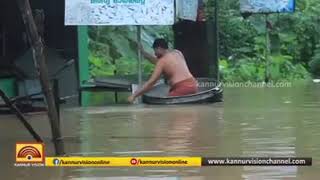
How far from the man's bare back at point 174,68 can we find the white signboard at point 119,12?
2.04 feet

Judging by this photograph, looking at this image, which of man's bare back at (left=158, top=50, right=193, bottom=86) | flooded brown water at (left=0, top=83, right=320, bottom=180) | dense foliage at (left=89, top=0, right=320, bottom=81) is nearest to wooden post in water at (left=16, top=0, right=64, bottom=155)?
flooded brown water at (left=0, top=83, right=320, bottom=180)

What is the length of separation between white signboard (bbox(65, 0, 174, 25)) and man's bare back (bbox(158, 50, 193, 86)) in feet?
2.04

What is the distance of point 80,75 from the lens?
13.9m

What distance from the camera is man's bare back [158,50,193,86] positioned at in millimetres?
12891

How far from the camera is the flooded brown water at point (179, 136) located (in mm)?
6238

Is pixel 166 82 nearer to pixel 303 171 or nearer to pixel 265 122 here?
pixel 265 122

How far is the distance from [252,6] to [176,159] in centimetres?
1660

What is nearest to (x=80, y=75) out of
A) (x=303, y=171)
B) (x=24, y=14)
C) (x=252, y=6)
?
(x=24, y=14)

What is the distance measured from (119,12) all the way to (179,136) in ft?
16.0

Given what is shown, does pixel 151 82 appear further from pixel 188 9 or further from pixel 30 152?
pixel 30 152

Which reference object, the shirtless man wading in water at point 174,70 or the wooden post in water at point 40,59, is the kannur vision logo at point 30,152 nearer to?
the wooden post in water at point 40,59

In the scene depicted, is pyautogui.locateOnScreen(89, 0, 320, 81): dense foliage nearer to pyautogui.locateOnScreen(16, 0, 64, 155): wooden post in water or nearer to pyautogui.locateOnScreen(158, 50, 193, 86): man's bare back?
pyautogui.locateOnScreen(158, 50, 193, 86): man's bare back

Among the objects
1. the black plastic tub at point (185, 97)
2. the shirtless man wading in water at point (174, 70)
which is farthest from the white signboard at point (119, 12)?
the black plastic tub at point (185, 97)

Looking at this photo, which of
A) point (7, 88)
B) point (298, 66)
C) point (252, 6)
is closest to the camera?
point (7, 88)
